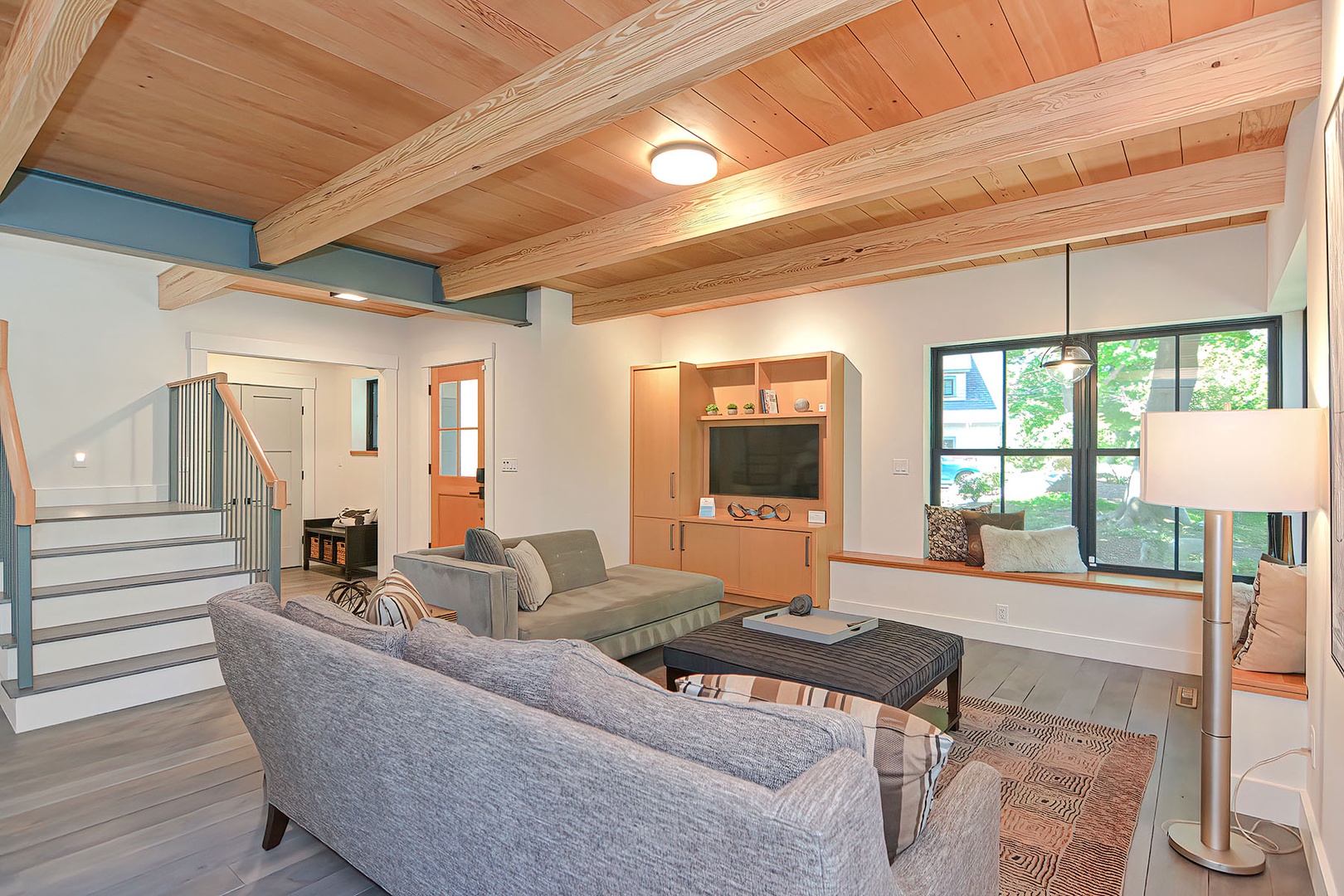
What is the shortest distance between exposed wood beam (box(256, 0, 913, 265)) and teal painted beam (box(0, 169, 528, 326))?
41.0 inches

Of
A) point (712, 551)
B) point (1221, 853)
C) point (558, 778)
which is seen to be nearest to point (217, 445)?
point (712, 551)

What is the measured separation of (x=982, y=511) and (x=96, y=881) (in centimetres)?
505

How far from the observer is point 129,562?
4.08 metres

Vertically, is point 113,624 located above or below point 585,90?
below

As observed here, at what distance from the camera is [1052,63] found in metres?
2.35

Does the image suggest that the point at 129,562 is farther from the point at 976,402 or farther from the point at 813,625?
the point at 976,402

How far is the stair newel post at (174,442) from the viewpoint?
5.24m

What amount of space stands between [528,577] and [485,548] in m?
0.29

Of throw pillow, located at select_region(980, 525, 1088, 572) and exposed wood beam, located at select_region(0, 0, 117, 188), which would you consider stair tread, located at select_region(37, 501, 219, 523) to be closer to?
exposed wood beam, located at select_region(0, 0, 117, 188)

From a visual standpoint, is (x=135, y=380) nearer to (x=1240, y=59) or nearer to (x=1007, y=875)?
(x=1007, y=875)

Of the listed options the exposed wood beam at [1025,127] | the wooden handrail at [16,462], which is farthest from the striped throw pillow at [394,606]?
the exposed wood beam at [1025,127]

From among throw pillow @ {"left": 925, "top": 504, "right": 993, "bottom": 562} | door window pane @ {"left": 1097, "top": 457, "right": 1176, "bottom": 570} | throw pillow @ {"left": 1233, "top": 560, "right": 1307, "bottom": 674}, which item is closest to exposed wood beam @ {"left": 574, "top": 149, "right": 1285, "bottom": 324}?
throw pillow @ {"left": 1233, "top": 560, "right": 1307, "bottom": 674}

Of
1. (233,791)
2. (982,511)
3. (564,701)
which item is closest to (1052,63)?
(564,701)

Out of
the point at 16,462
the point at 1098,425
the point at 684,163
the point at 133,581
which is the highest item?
the point at 684,163
